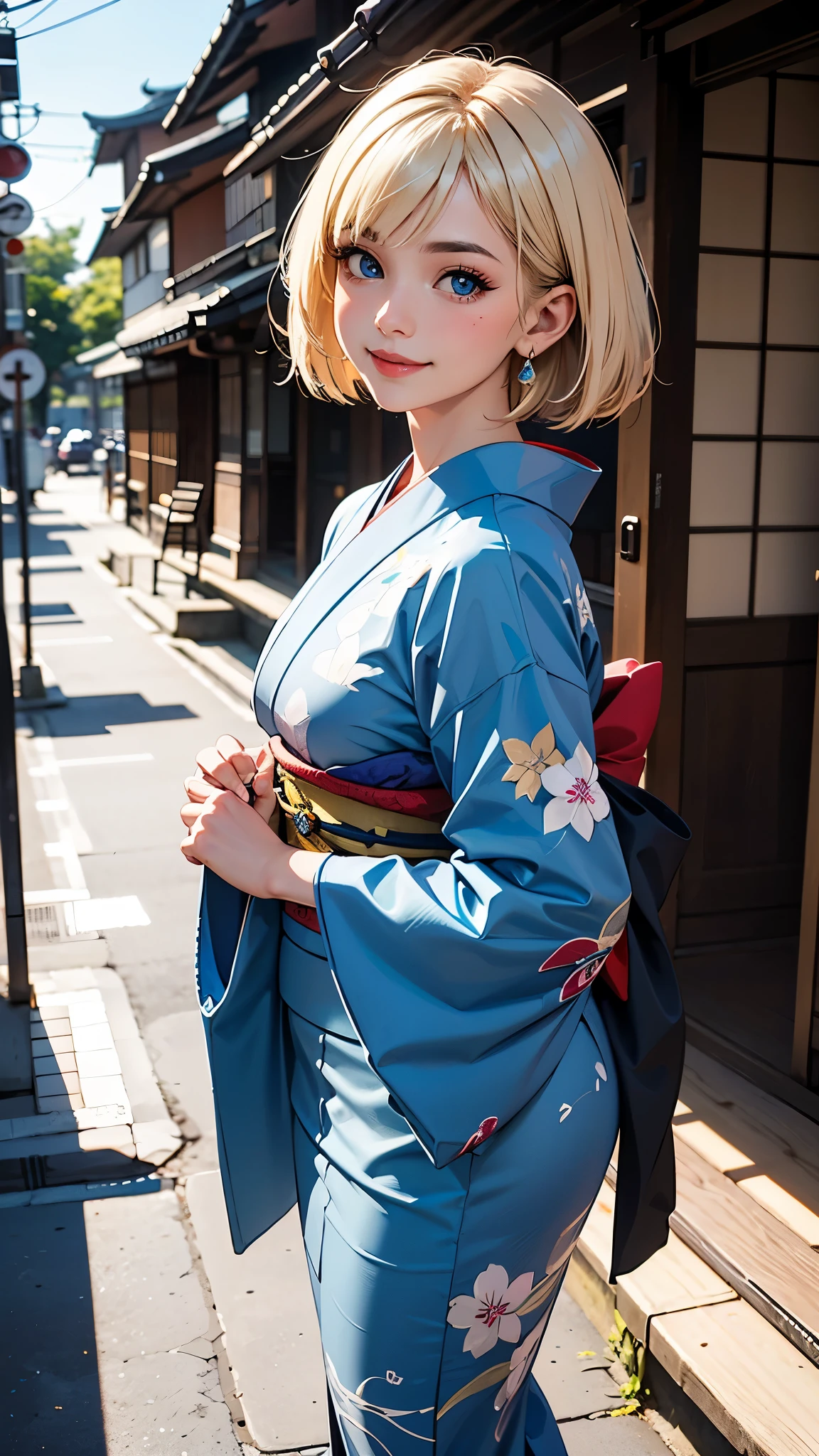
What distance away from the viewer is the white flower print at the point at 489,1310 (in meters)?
1.47

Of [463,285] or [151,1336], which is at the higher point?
[463,285]

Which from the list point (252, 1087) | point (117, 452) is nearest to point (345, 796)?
point (252, 1087)

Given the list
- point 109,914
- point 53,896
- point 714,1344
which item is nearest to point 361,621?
point 714,1344

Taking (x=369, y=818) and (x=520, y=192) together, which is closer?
(x=520, y=192)

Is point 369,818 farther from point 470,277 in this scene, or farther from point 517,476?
point 470,277

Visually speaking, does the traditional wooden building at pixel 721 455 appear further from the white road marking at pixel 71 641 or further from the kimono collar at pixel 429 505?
the white road marking at pixel 71 641

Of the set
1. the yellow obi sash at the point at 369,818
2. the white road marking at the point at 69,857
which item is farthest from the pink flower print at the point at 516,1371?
the white road marking at the point at 69,857

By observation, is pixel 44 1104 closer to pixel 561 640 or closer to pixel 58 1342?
pixel 58 1342

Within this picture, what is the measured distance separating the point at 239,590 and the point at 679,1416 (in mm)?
11783

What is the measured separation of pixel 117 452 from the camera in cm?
3956

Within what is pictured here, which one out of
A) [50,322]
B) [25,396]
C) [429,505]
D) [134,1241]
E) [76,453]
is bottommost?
[134,1241]

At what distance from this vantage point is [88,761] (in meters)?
8.38

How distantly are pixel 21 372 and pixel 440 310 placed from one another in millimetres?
9230

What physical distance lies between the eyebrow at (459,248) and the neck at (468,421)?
0.18 metres
